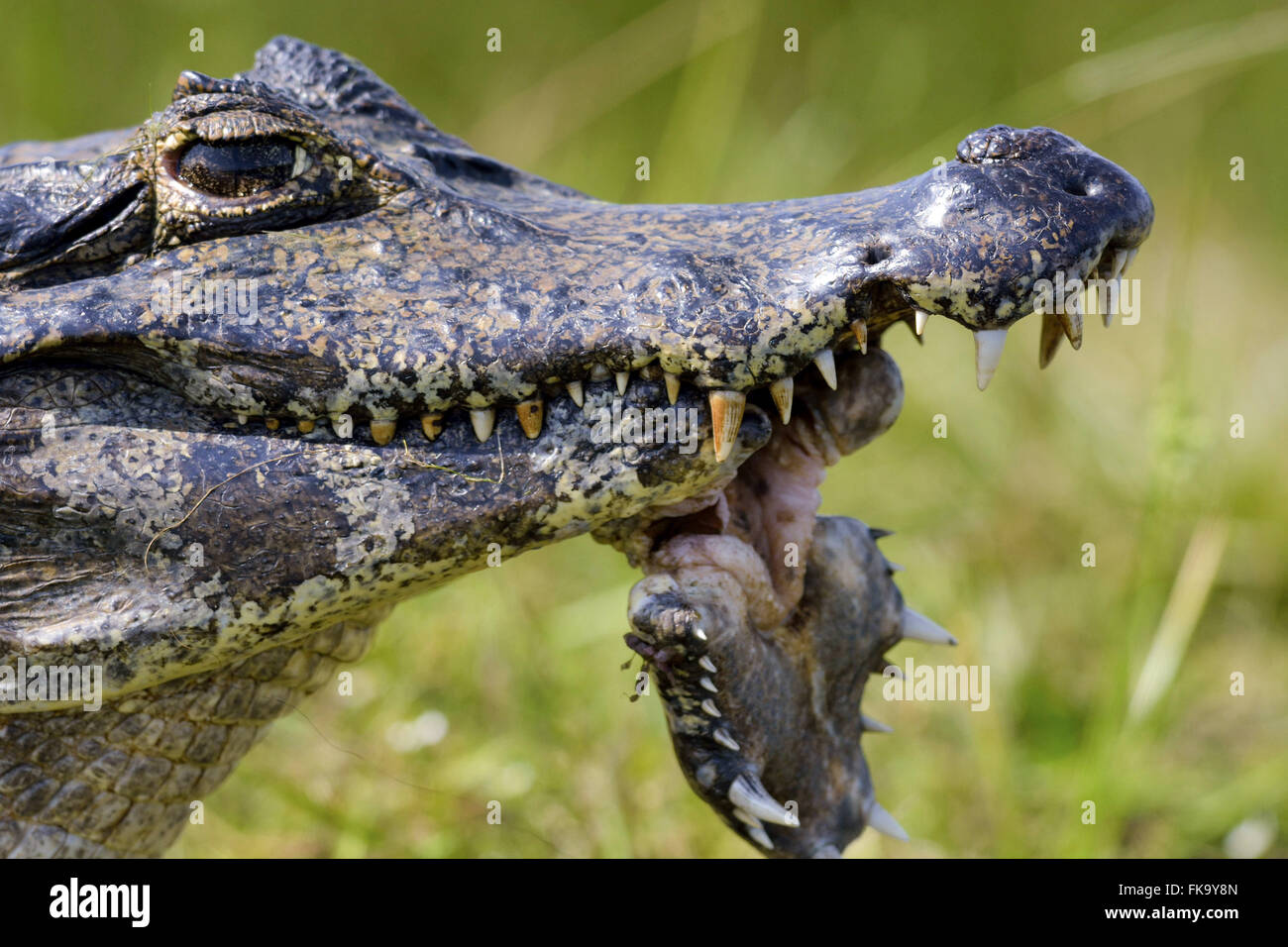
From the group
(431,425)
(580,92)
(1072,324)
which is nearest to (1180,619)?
(1072,324)

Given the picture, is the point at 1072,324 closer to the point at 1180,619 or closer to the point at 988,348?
the point at 988,348

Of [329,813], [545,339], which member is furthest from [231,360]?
[329,813]

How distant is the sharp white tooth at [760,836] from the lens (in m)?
1.94

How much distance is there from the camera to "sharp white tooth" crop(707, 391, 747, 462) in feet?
5.49

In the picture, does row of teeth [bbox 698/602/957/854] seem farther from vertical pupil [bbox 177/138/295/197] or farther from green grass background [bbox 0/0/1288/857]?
vertical pupil [bbox 177/138/295/197]

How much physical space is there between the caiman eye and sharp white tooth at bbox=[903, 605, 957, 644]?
126 cm

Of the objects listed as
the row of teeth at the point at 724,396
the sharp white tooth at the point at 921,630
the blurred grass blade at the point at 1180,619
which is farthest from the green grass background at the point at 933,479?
the row of teeth at the point at 724,396

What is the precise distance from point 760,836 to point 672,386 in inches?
29.7

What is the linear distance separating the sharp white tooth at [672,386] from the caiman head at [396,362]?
0.04 ft

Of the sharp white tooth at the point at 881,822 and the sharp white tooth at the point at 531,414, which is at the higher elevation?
the sharp white tooth at the point at 531,414

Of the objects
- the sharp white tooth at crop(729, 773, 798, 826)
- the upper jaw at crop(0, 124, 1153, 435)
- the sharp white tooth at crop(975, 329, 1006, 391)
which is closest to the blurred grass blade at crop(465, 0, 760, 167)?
the upper jaw at crop(0, 124, 1153, 435)

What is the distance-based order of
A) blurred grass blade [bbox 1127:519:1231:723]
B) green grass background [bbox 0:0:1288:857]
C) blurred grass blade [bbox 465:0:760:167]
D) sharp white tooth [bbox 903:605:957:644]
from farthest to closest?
blurred grass blade [bbox 465:0:760:167]
green grass background [bbox 0:0:1288:857]
blurred grass blade [bbox 1127:519:1231:723]
sharp white tooth [bbox 903:605:957:644]

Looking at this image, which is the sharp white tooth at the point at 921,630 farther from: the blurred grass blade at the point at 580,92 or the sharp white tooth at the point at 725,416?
the blurred grass blade at the point at 580,92

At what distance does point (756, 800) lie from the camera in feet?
6.08
